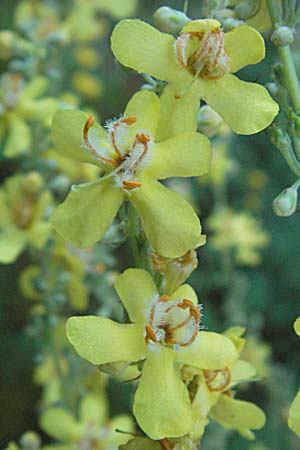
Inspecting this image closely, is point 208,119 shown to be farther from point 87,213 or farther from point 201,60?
point 87,213

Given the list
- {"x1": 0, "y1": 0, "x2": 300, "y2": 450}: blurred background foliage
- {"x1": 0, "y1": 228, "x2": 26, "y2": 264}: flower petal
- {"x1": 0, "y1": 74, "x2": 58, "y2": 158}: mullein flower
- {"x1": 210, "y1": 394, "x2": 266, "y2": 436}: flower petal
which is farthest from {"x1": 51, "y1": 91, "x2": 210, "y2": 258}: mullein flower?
{"x1": 0, "y1": 0, "x2": 300, "y2": 450}: blurred background foliage

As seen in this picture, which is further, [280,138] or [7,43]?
[7,43]

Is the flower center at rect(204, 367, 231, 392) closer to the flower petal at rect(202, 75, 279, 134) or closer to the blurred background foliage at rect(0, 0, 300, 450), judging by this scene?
the flower petal at rect(202, 75, 279, 134)

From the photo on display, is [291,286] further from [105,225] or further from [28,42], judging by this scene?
[105,225]

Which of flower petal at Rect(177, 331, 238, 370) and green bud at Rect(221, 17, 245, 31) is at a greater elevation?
green bud at Rect(221, 17, 245, 31)

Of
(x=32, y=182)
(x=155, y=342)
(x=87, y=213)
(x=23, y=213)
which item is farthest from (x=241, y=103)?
(x=23, y=213)

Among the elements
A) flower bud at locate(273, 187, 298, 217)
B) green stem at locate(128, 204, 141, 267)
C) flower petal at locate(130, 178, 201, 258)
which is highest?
flower bud at locate(273, 187, 298, 217)

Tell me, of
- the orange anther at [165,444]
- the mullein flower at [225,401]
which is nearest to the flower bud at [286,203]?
the mullein flower at [225,401]
